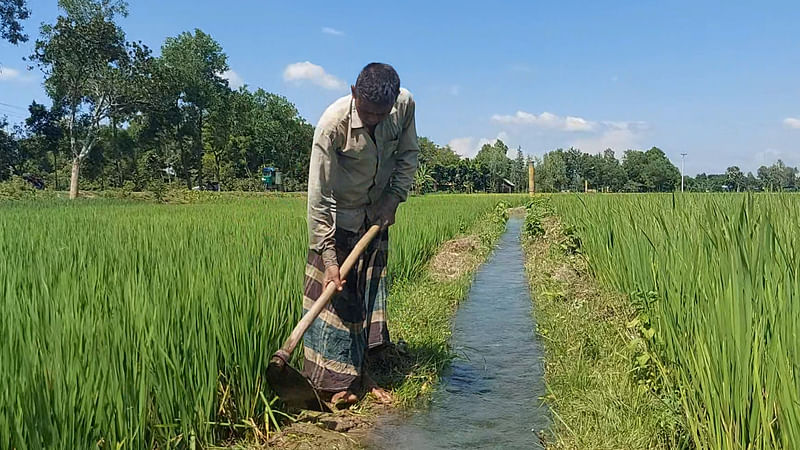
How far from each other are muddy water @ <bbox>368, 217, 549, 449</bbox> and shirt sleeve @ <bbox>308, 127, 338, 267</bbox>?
0.90m

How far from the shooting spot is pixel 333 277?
2701mm

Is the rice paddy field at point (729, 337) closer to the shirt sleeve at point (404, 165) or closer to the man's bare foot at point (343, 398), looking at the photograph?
the shirt sleeve at point (404, 165)

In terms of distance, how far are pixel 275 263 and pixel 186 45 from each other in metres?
36.3

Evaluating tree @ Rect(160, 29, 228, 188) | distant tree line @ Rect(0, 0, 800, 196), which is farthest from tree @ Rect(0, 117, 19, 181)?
tree @ Rect(160, 29, 228, 188)

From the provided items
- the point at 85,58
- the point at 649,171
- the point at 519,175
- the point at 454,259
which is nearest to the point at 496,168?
the point at 519,175

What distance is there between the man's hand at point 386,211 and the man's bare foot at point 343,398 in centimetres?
84

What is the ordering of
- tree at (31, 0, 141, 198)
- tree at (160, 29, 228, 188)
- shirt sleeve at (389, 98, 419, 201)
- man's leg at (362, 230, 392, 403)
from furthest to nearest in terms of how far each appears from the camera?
tree at (160, 29, 228, 188) < tree at (31, 0, 141, 198) < man's leg at (362, 230, 392, 403) < shirt sleeve at (389, 98, 419, 201)

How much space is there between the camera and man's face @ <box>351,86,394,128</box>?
8.30 feet

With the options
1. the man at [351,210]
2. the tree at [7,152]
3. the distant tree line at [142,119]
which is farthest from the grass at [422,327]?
the tree at [7,152]

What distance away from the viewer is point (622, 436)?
98.3 inches

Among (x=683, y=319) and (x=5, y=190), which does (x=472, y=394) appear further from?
(x=5, y=190)

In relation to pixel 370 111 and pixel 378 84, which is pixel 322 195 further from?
pixel 378 84

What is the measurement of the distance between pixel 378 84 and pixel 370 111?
0.12m

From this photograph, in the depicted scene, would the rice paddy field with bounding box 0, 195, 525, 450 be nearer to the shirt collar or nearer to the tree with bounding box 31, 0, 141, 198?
the shirt collar
